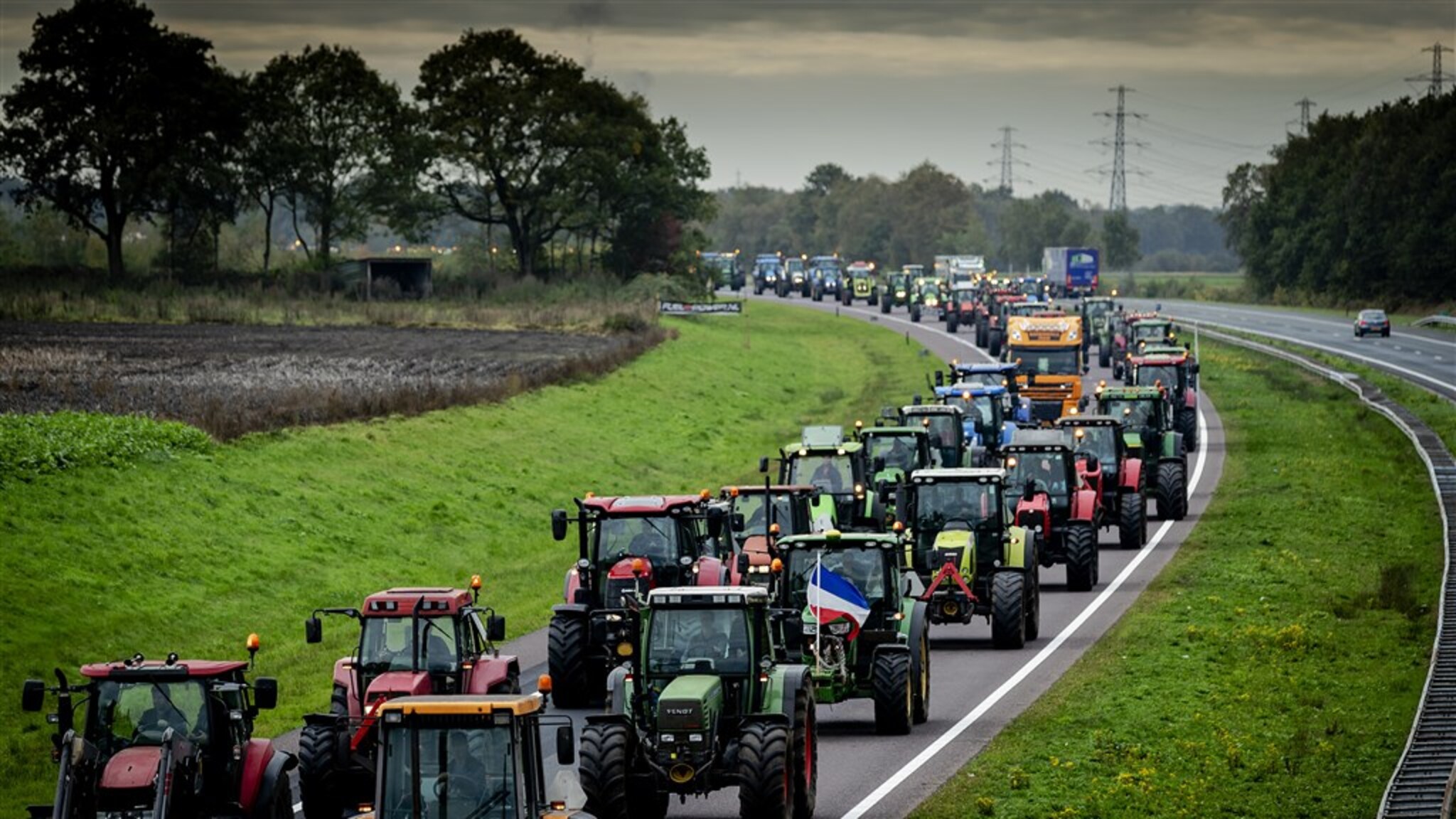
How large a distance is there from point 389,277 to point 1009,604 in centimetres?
8398

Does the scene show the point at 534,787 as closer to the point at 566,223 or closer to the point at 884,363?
the point at 884,363

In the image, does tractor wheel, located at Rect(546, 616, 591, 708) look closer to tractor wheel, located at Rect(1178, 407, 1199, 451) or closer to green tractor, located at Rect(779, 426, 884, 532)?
green tractor, located at Rect(779, 426, 884, 532)

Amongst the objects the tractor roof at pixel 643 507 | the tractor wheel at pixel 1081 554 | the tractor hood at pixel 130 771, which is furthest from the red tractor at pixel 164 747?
the tractor wheel at pixel 1081 554

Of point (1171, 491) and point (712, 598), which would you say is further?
point (1171, 491)

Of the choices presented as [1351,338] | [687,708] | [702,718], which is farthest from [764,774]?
[1351,338]

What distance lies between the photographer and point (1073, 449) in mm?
42750

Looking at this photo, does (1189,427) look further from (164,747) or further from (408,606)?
(164,747)

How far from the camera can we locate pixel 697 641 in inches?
820

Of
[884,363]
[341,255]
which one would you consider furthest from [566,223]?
[884,363]

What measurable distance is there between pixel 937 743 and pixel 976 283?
297ft

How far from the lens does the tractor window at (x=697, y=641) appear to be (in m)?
20.8

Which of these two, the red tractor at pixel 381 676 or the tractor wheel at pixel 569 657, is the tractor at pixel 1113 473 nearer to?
the tractor wheel at pixel 569 657

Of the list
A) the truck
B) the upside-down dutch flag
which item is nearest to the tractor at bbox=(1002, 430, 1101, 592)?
the upside-down dutch flag

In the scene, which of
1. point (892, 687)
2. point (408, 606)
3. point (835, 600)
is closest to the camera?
point (408, 606)
